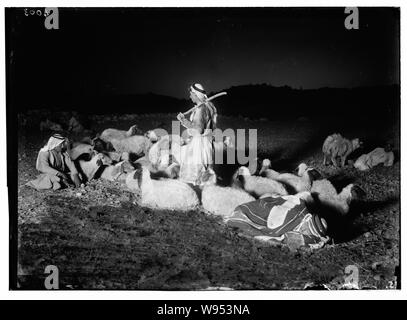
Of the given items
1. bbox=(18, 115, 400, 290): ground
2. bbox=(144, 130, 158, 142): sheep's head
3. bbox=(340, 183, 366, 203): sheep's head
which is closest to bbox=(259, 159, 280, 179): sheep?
bbox=(18, 115, 400, 290): ground

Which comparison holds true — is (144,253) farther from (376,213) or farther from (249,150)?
(376,213)

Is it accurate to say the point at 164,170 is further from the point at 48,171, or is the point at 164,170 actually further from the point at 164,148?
the point at 48,171

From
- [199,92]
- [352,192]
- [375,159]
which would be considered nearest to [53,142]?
[199,92]

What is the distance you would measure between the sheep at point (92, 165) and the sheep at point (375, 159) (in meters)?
3.20

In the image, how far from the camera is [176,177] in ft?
30.4

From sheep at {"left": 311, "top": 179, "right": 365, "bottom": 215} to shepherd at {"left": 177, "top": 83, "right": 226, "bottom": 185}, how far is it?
1345 mm

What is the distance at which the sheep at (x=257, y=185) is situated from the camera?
920 centimetres

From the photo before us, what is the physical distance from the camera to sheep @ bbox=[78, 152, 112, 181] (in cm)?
935

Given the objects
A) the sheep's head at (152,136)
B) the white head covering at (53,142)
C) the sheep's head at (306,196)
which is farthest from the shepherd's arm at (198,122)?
the white head covering at (53,142)

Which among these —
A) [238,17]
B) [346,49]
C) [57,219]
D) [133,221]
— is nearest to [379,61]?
[346,49]

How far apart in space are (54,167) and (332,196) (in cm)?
343

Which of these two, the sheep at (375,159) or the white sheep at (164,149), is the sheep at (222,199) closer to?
the white sheep at (164,149)

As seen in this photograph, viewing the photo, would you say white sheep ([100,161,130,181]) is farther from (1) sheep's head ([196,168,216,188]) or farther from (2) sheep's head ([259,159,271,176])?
(2) sheep's head ([259,159,271,176])

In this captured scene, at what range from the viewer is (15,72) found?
9.20 m
